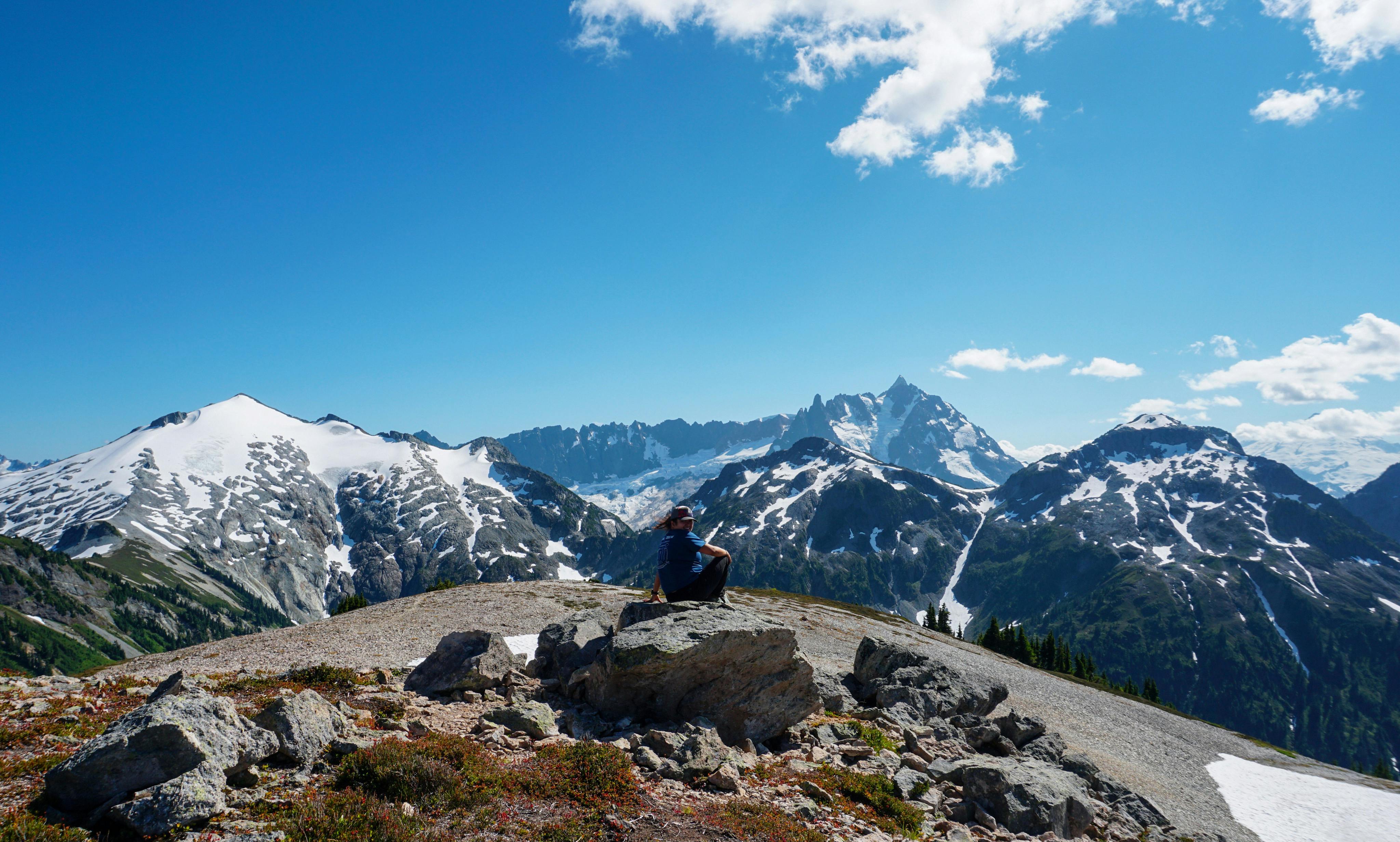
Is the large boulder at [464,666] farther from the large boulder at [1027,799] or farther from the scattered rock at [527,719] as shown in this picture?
the large boulder at [1027,799]

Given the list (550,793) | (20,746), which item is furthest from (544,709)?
(20,746)

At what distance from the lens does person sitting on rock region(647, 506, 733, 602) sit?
18672mm

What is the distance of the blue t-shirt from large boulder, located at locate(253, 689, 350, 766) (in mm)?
9057

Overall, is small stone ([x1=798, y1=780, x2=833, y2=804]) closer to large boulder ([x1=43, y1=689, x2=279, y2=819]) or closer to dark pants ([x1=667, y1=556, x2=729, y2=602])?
dark pants ([x1=667, y1=556, x2=729, y2=602])

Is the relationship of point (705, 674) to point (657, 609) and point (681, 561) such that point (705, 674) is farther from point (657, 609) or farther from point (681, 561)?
point (681, 561)

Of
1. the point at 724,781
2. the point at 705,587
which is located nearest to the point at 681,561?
the point at 705,587

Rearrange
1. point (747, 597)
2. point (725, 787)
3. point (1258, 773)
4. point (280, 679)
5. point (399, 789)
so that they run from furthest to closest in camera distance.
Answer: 1. point (747, 597)
2. point (1258, 773)
3. point (280, 679)
4. point (725, 787)
5. point (399, 789)

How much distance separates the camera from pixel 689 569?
1892 cm

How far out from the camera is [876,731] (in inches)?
770

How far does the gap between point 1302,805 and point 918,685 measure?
2649 cm

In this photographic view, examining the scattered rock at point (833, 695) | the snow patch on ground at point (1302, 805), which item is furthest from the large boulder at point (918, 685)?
the snow patch on ground at point (1302, 805)

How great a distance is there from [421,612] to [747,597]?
1693 inches

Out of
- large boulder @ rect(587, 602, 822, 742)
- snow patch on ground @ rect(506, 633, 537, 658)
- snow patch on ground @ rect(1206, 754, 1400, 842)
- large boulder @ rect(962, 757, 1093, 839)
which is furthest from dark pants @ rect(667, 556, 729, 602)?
snow patch on ground @ rect(1206, 754, 1400, 842)

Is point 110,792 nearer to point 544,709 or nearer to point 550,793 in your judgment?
point 550,793
